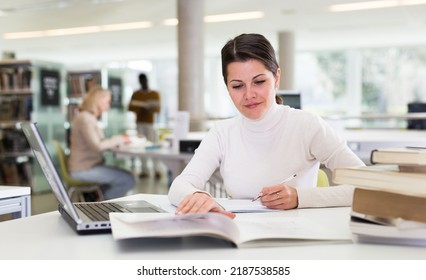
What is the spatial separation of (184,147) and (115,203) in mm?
2414

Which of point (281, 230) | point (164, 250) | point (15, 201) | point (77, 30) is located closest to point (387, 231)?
point (281, 230)

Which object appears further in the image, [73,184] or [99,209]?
[73,184]

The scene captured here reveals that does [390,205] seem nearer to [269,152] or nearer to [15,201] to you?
[269,152]

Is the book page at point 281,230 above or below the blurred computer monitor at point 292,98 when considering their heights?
below

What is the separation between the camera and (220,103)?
1536 cm

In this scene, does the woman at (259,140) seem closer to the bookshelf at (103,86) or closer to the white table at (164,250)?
the white table at (164,250)

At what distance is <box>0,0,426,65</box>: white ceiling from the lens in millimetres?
8367

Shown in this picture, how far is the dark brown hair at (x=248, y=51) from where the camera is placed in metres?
1.76

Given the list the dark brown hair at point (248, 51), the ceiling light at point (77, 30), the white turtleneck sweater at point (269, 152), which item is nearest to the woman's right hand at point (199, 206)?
the white turtleneck sweater at point (269, 152)

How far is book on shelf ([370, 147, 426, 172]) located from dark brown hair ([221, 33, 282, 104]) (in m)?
0.77

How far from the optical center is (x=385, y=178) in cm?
104

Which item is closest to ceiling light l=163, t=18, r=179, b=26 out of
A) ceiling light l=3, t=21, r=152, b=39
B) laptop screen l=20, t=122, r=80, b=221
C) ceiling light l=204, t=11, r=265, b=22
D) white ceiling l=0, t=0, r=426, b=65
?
white ceiling l=0, t=0, r=426, b=65

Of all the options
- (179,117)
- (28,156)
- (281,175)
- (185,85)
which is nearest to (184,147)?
(179,117)

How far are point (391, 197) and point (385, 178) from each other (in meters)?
0.04
